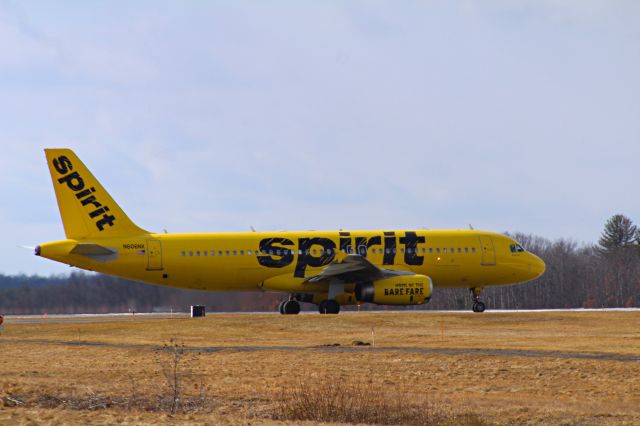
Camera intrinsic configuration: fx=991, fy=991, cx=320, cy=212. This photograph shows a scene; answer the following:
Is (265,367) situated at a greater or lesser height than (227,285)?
lesser

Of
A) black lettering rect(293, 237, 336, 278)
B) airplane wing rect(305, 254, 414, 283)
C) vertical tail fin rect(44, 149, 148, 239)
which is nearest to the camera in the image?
airplane wing rect(305, 254, 414, 283)

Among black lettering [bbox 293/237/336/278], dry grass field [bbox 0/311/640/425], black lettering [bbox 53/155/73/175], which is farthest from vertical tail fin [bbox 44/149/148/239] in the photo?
black lettering [bbox 293/237/336/278]

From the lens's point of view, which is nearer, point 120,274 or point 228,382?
point 228,382

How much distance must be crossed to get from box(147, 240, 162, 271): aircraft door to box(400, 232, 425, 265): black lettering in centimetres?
1268

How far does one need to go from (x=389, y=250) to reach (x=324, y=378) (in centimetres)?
2384

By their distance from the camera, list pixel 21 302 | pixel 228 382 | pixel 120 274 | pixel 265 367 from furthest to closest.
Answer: pixel 21 302
pixel 120 274
pixel 265 367
pixel 228 382

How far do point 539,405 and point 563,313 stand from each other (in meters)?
33.6

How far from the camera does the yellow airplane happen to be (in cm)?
5075

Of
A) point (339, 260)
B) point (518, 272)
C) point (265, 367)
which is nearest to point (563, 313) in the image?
point (518, 272)

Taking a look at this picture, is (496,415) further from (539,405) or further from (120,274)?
(120,274)

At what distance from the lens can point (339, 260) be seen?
169 ft

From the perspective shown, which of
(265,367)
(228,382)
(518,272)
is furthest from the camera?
A: (518,272)

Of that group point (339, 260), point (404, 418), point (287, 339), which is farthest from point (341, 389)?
point (339, 260)

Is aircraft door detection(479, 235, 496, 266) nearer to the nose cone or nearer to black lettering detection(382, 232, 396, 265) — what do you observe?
the nose cone
